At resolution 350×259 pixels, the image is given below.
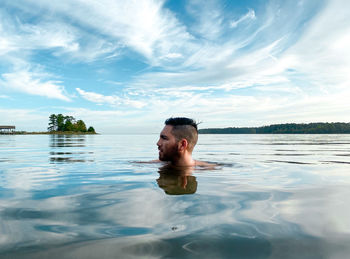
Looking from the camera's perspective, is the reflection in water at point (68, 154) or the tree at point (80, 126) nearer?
the reflection in water at point (68, 154)

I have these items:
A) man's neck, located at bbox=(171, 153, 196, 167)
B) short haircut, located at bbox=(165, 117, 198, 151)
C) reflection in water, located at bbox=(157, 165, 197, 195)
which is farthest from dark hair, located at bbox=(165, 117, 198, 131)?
reflection in water, located at bbox=(157, 165, 197, 195)

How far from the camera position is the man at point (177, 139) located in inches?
231

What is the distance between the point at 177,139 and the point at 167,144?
26cm

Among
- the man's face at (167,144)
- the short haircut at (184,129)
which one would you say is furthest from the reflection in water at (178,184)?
the short haircut at (184,129)

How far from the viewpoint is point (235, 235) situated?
207 centimetres

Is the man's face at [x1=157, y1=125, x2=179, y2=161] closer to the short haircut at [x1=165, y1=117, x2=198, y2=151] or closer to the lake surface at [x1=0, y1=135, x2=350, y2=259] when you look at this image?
the short haircut at [x1=165, y1=117, x2=198, y2=151]

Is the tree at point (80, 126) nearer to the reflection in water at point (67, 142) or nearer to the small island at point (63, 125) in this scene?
the small island at point (63, 125)

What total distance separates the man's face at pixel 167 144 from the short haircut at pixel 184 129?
0.32ft

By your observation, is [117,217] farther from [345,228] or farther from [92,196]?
[345,228]

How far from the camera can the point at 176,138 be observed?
586cm

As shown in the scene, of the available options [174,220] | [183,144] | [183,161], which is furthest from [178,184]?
[183,161]

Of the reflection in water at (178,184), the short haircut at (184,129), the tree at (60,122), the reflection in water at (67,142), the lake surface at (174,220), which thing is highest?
the tree at (60,122)

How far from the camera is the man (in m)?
5.86

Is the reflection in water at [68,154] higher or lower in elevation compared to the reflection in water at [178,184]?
higher
